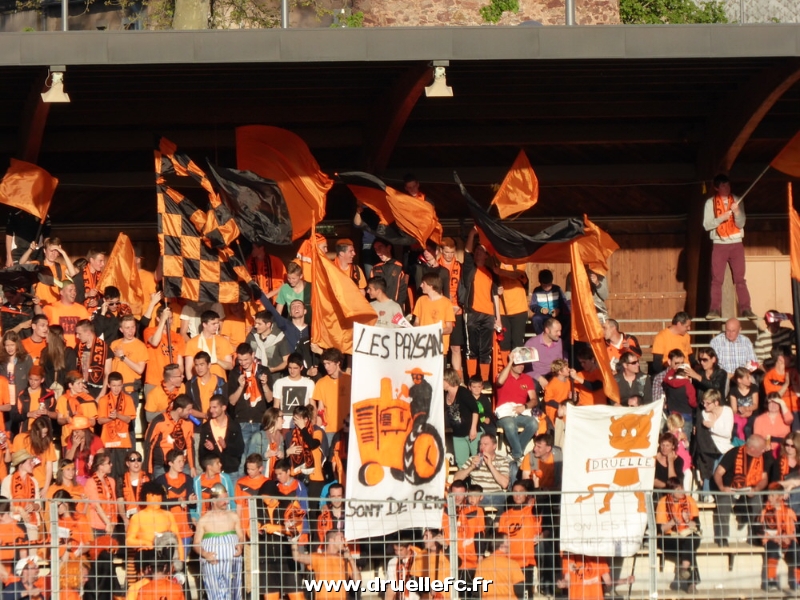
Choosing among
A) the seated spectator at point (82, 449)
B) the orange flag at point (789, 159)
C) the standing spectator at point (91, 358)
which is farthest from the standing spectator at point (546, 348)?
the seated spectator at point (82, 449)

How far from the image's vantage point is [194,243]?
14789mm

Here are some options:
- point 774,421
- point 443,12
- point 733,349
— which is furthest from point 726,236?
point 443,12

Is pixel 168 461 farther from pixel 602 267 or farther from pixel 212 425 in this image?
pixel 602 267

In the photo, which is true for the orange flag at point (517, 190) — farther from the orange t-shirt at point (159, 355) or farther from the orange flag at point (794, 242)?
the orange t-shirt at point (159, 355)

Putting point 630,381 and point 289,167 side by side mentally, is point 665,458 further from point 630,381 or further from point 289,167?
point 289,167

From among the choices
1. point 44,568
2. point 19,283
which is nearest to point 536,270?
point 19,283

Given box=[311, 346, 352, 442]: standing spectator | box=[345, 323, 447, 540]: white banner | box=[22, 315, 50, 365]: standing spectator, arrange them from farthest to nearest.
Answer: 1. box=[22, 315, 50, 365]: standing spectator
2. box=[311, 346, 352, 442]: standing spectator
3. box=[345, 323, 447, 540]: white banner

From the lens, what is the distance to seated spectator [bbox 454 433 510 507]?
12.4 m

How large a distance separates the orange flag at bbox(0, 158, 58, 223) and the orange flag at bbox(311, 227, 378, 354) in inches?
136

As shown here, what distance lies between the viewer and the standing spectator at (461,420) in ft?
43.8

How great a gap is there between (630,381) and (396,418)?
3254mm

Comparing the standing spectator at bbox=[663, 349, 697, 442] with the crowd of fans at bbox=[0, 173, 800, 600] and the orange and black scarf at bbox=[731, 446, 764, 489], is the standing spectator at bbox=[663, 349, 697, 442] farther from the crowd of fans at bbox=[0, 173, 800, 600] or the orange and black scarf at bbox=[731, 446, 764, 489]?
the orange and black scarf at bbox=[731, 446, 764, 489]

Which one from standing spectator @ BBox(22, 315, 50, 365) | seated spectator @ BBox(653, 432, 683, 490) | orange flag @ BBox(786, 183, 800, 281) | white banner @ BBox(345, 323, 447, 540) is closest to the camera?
white banner @ BBox(345, 323, 447, 540)

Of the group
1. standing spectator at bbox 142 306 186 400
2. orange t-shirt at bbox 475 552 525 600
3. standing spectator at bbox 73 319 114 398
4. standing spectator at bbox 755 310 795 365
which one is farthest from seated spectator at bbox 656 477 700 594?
standing spectator at bbox 73 319 114 398
